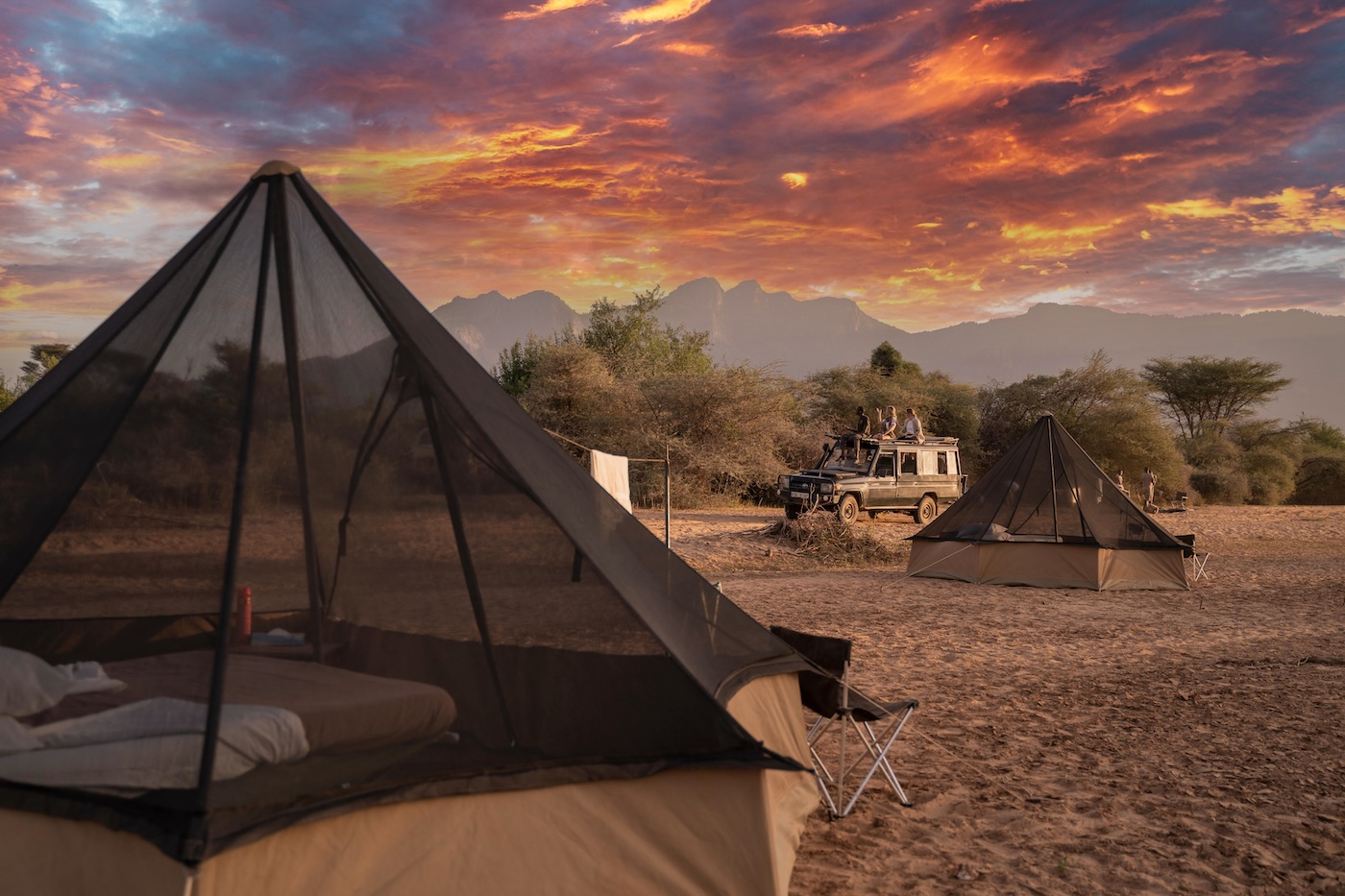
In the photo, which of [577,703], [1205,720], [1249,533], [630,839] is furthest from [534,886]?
[1249,533]

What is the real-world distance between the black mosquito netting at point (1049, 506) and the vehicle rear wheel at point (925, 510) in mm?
6411

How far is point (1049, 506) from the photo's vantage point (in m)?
12.6

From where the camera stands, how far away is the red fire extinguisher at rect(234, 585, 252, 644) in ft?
10.0

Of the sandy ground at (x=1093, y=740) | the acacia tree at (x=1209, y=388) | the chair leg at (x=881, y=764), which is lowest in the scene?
the sandy ground at (x=1093, y=740)

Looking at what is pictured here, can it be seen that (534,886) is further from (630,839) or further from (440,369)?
(440,369)

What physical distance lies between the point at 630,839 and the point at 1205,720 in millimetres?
4512

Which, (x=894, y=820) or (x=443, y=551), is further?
(x=894, y=820)

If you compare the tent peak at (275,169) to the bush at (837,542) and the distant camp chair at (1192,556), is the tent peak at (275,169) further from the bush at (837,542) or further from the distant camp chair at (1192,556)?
the bush at (837,542)

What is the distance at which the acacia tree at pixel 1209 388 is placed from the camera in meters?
41.2

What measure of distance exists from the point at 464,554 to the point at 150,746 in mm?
1086

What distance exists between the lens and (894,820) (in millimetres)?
4332

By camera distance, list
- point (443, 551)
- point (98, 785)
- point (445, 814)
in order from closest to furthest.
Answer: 1. point (98, 785)
2. point (445, 814)
3. point (443, 551)

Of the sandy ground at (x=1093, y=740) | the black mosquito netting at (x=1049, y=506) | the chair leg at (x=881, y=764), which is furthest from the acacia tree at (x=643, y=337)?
the chair leg at (x=881, y=764)

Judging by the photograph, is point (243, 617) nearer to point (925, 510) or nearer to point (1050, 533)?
point (1050, 533)
